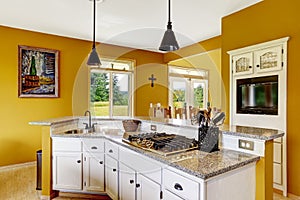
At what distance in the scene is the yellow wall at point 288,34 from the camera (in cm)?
274

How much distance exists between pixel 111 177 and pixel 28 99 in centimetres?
283

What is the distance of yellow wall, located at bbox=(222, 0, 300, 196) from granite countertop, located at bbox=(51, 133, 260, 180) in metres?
1.54

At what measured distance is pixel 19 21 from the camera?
381 cm

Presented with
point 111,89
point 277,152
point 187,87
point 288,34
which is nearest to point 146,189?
point 277,152

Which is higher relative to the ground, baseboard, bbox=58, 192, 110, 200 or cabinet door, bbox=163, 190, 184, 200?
cabinet door, bbox=163, 190, 184, 200

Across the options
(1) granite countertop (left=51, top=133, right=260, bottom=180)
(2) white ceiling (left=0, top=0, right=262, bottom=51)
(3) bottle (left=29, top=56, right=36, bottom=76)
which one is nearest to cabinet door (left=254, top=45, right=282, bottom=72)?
(2) white ceiling (left=0, top=0, right=262, bottom=51)

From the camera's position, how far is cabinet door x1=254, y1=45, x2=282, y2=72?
9.52 ft

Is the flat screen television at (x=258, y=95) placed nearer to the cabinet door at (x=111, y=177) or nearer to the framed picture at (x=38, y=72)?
the cabinet door at (x=111, y=177)

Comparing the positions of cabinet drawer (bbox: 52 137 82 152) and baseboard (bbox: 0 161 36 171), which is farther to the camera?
baseboard (bbox: 0 161 36 171)

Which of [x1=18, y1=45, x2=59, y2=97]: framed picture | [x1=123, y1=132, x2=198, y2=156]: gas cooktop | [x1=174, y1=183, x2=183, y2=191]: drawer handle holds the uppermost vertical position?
[x1=18, y1=45, x2=59, y2=97]: framed picture

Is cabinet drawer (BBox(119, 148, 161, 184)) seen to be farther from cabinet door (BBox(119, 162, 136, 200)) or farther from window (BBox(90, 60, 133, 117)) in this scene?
window (BBox(90, 60, 133, 117))

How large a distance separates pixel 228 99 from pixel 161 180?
2410mm

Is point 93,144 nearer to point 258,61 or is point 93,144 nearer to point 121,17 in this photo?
point 121,17

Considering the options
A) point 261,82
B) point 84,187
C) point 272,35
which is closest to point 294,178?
point 261,82
